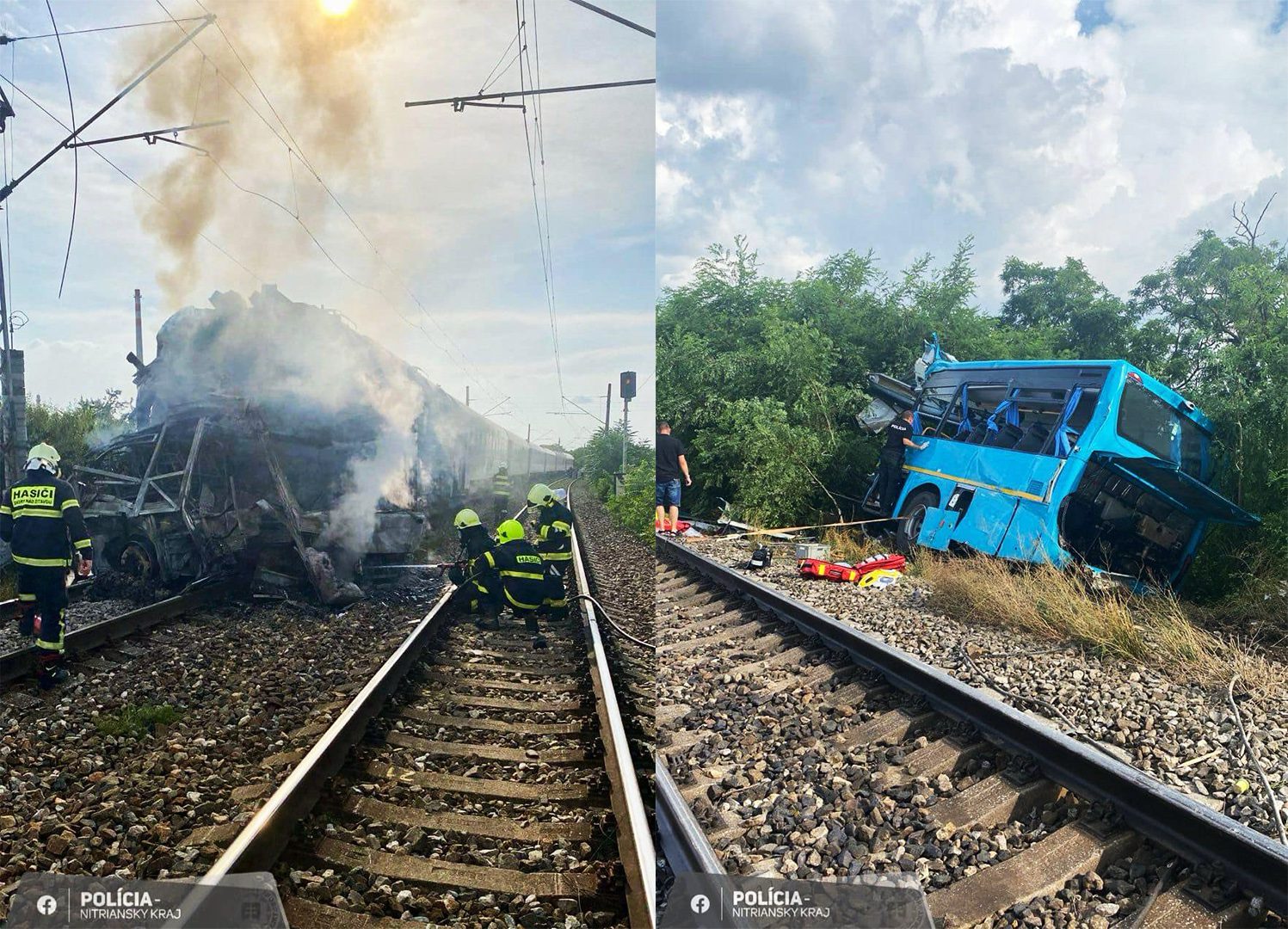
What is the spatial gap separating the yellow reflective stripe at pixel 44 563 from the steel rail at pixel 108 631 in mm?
219

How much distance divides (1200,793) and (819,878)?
5.24 feet

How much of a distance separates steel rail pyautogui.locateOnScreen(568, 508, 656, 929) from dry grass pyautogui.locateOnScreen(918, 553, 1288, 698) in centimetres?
299

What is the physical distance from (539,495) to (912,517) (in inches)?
203

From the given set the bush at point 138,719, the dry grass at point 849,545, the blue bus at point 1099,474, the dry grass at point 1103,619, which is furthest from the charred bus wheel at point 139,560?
the blue bus at point 1099,474

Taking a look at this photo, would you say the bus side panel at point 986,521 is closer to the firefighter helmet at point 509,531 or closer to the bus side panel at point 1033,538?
the bus side panel at point 1033,538

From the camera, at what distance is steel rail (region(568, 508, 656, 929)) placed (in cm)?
179

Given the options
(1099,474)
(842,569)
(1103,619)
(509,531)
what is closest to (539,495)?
(509,531)

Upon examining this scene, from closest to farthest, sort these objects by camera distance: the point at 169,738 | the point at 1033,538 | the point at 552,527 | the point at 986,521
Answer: the point at 169,738 < the point at 552,527 < the point at 1033,538 < the point at 986,521

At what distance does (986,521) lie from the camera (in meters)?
7.01

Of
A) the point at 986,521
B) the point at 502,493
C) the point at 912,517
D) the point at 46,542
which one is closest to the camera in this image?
the point at 46,542

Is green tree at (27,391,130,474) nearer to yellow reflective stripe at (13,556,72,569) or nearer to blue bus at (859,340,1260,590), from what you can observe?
yellow reflective stripe at (13,556,72,569)

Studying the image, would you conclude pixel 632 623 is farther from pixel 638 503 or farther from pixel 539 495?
pixel 539 495

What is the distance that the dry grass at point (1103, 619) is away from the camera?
12.9 feet

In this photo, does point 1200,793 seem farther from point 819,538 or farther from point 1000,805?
point 819,538
